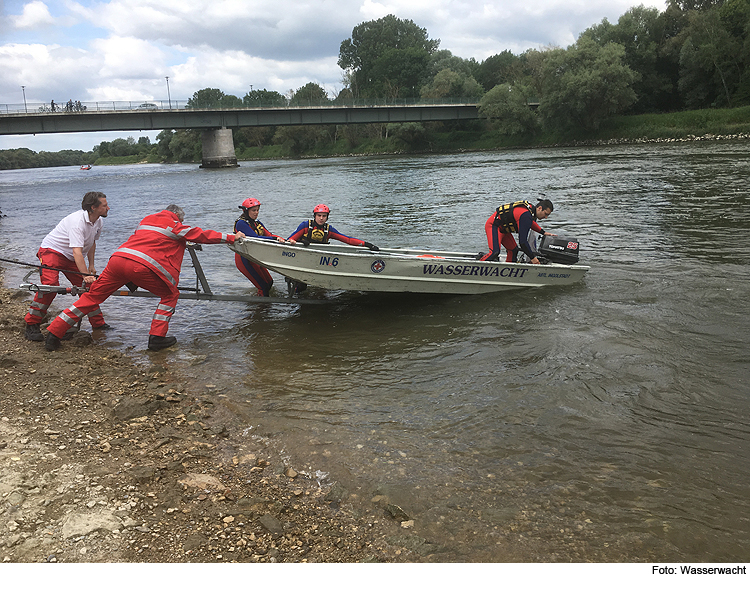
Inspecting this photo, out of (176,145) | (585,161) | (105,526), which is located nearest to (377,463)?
(105,526)

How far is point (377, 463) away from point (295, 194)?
85.6ft

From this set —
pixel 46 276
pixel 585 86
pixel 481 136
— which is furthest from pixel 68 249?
pixel 481 136

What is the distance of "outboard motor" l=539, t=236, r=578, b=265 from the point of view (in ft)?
30.9

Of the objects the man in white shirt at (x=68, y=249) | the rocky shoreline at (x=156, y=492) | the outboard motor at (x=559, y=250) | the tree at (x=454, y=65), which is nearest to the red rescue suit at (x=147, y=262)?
the man in white shirt at (x=68, y=249)

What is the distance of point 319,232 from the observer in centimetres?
862

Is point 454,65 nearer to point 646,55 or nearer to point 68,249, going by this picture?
point 646,55

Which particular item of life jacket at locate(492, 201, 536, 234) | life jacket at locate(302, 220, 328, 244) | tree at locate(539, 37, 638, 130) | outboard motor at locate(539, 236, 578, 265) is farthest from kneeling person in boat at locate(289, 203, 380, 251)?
tree at locate(539, 37, 638, 130)

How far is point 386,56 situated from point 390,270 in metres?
112

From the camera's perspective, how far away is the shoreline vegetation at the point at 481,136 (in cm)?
4688

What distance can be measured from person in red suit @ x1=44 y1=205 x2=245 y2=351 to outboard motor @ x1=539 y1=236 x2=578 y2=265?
17.3 feet

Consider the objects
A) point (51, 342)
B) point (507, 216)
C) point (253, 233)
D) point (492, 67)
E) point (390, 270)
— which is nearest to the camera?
point (51, 342)

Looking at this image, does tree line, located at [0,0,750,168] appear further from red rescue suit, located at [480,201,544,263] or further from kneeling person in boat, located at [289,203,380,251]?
kneeling person in boat, located at [289,203,380,251]

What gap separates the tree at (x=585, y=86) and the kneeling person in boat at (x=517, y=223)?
157 feet

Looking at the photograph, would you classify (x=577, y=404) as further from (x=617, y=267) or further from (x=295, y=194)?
(x=295, y=194)
